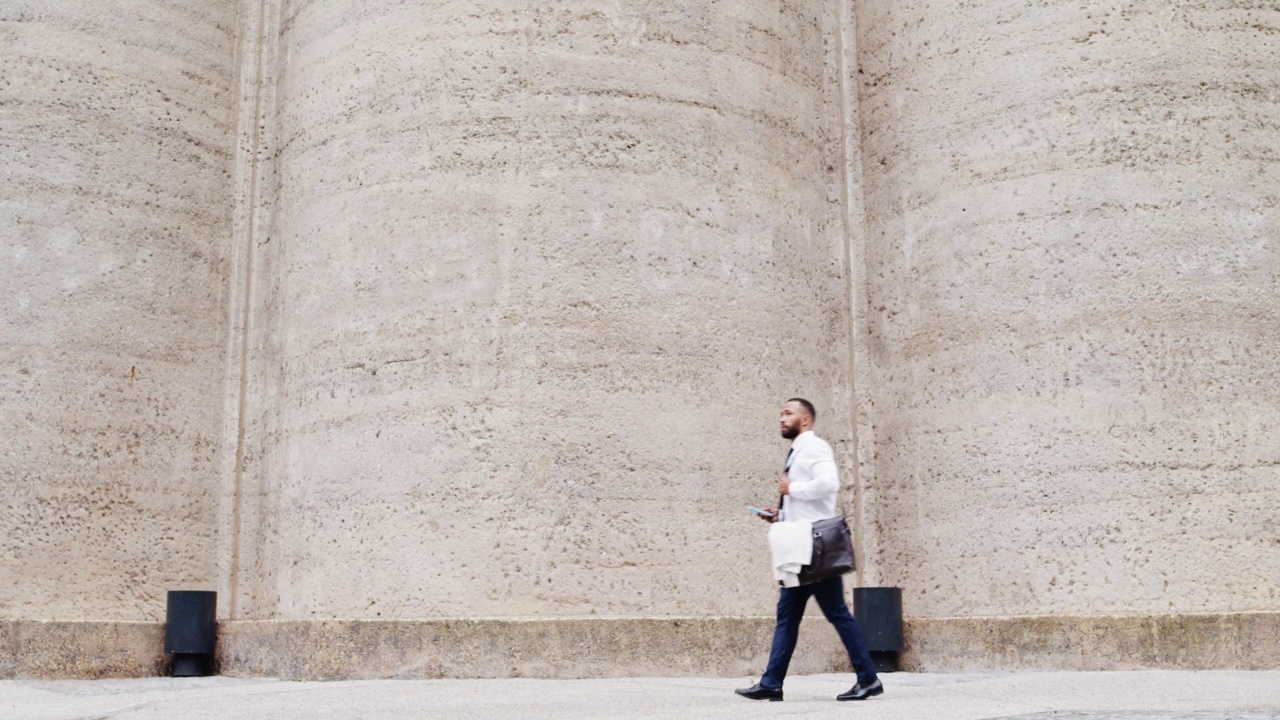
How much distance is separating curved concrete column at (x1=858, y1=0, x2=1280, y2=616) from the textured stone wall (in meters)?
6.97

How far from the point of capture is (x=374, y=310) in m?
13.0

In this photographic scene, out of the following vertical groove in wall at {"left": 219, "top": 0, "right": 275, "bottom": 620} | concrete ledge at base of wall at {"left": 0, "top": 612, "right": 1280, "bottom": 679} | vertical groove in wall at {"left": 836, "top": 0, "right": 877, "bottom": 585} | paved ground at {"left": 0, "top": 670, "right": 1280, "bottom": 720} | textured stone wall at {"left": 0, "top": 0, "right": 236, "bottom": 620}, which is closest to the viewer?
paved ground at {"left": 0, "top": 670, "right": 1280, "bottom": 720}

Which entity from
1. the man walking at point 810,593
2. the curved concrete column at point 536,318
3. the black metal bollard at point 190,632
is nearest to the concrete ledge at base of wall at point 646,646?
the curved concrete column at point 536,318

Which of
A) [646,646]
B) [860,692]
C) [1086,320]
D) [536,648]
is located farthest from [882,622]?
[860,692]

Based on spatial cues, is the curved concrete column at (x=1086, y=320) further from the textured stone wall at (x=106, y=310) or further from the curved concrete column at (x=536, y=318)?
the textured stone wall at (x=106, y=310)

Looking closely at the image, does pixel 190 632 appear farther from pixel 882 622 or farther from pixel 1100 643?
pixel 1100 643

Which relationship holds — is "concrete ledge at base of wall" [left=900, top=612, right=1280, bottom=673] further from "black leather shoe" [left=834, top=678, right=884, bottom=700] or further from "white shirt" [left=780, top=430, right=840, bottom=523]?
"white shirt" [left=780, top=430, right=840, bottom=523]

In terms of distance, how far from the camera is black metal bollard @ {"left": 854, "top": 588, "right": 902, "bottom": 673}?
12820mm

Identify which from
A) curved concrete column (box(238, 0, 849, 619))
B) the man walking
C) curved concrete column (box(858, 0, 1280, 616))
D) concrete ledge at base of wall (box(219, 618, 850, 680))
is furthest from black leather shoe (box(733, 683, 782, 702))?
curved concrete column (box(858, 0, 1280, 616))

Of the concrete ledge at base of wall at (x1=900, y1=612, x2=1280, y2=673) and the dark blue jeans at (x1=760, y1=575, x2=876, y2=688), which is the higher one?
the dark blue jeans at (x1=760, y1=575, x2=876, y2=688)

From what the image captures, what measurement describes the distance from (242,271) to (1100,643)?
916 cm

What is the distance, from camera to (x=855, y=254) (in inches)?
575

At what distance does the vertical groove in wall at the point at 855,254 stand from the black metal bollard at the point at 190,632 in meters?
6.11

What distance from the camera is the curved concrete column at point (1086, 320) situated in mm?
12312
